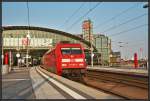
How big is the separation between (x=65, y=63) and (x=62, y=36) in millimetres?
92780

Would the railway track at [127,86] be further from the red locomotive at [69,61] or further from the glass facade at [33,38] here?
the glass facade at [33,38]

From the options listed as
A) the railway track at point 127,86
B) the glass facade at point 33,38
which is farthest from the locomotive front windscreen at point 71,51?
the glass facade at point 33,38

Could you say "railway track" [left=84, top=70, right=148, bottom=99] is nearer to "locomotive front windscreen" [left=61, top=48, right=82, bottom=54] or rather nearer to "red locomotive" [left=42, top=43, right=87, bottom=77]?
"red locomotive" [left=42, top=43, right=87, bottom=77]

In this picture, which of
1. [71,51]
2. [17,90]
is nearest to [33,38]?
[71,51]

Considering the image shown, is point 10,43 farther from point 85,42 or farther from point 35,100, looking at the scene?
point 35,100

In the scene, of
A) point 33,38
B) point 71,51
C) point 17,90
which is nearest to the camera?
point 17,90

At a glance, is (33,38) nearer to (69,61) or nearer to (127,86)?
(69,61)

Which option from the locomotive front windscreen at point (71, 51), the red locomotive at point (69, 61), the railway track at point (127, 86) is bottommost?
the railway track at point (127, 86)

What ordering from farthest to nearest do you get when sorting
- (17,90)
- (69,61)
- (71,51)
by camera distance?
(71,51) < (69,61) < (17,90)

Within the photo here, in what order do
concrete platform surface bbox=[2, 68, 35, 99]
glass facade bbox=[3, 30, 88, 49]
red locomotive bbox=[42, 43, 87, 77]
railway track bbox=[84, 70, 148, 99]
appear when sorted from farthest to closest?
glass facade bbox=[3, 30, 88, 49] → red locomotive bbox=[42, 43, 87, 77] → railway track bbox=[84, 70, 148, 99] → concrete platform surface bbox=[2, 68, 35, 99]

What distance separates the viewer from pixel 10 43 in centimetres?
11100

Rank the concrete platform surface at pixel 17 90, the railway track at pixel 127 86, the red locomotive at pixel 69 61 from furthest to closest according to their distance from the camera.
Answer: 1. the red locomotive at pixel 69 61
2. the railway track at pixel 127 86
3. the concrete platform surface at pixel 17 90

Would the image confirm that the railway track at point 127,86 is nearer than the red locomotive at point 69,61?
Yes

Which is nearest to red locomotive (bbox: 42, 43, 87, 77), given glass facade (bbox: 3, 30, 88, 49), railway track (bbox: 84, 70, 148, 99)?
railway track (bbox: 84, 70, 148, 99)
